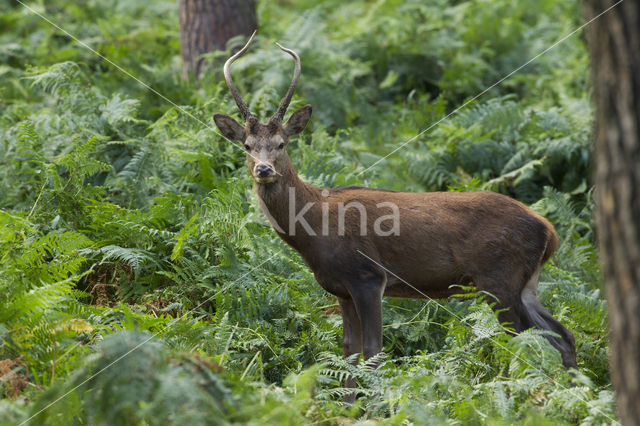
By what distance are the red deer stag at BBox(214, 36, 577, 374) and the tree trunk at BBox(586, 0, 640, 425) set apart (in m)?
3.35

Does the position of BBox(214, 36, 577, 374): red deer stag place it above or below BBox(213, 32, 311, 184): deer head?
below

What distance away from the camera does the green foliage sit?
480cm

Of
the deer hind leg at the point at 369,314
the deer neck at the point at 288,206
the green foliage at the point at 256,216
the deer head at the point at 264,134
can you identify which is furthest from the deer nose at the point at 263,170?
the deer hind leg at the point at 369,314

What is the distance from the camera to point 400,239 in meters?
7.02

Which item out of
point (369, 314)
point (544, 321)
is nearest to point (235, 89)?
point (369, 314)

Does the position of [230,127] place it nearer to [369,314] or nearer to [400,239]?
[400,239]

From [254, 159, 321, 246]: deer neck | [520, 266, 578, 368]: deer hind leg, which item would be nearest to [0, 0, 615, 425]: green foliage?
[520, 266, 578, 368]: deer hind leg

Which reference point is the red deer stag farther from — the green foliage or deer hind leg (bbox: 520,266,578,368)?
the green foliage

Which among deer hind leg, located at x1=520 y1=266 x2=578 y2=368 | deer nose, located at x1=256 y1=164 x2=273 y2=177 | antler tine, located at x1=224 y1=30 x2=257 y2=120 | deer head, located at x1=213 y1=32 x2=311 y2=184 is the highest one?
antler tine, located at x1=224 y1=30 x2=257 y2=120

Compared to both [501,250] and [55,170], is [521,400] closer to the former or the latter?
[501,250]

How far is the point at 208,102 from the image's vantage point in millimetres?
9242

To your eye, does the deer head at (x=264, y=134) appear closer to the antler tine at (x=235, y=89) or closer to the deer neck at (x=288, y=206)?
the antler tine at (x=235, y=89)

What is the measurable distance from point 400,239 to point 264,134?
1758 millimetres

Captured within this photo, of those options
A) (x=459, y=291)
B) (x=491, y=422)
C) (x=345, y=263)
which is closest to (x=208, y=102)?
(x=345, y=263)
